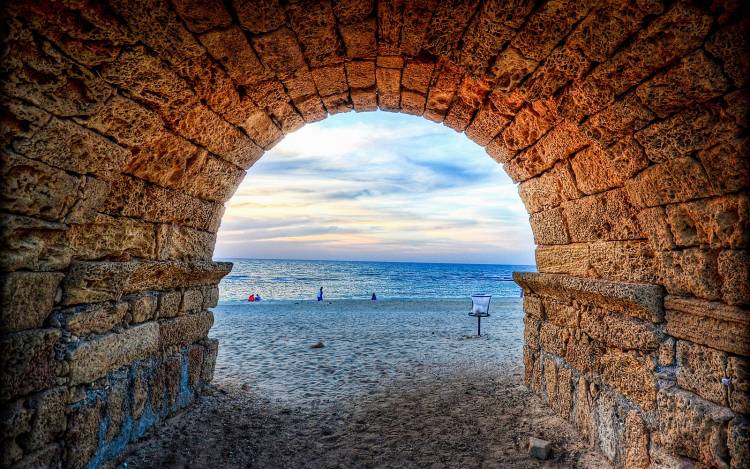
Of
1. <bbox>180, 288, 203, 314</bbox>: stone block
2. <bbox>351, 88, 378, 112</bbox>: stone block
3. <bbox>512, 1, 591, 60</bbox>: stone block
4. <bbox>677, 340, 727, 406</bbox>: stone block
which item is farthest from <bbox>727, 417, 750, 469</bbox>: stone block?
<bbox>180, 288, 203, 314</bbox>: stone block

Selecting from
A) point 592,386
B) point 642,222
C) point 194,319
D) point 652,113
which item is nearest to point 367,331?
point 194,319

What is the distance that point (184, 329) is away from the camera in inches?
159

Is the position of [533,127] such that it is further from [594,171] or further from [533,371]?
[533,371]

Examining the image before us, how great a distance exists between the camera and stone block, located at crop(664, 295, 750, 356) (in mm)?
2125

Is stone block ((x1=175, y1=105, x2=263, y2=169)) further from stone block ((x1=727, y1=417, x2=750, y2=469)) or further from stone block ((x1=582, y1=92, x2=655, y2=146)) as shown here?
stone block ((x1=727, y1=417, x2=750, y2=469))

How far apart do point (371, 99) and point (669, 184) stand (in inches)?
101

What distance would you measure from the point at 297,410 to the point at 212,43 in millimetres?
3557

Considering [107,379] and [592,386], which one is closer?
[107,379]

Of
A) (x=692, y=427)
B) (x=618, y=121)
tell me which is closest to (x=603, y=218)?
(x=618, y=121)

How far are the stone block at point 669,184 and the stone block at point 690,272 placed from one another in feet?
1.09

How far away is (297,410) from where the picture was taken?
4.40m

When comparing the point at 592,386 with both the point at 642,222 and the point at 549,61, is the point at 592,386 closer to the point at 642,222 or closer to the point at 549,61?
the point at 642,222

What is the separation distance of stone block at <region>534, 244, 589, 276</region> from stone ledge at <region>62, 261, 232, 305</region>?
11.3 feet

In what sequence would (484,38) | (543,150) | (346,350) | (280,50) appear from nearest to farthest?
(484,38)
(280,50)
(543,150)
(346,350)
